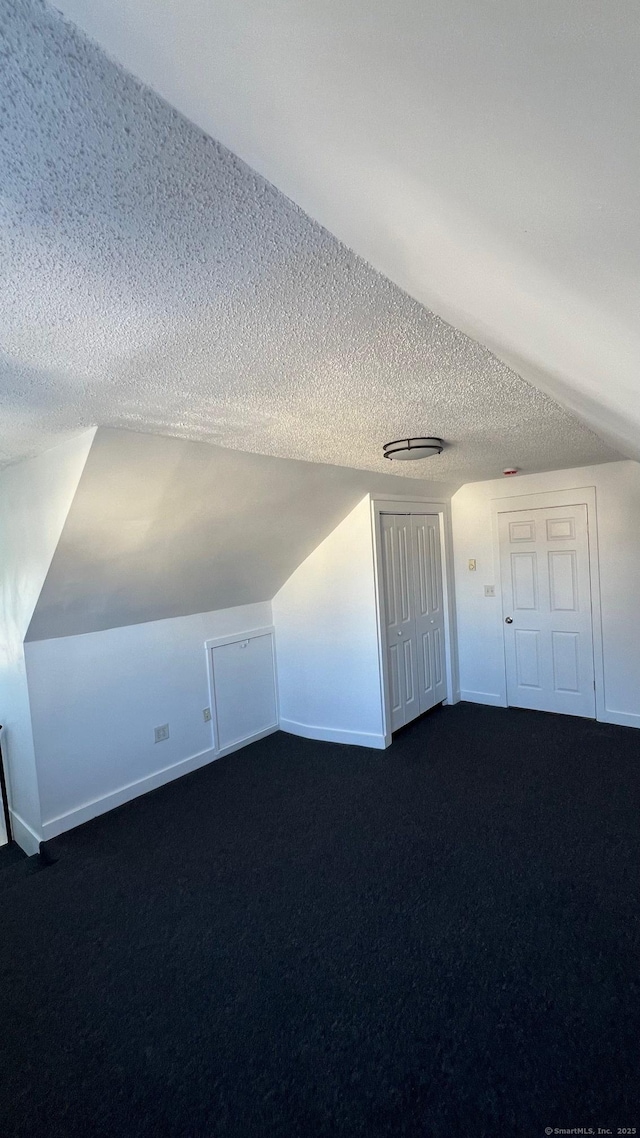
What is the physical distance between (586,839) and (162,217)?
3.30 metres

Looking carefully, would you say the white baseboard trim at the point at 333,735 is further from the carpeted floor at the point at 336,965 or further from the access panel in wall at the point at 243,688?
the carpeted floor at the point at 336,965

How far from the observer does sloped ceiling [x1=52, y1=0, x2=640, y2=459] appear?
410 mm

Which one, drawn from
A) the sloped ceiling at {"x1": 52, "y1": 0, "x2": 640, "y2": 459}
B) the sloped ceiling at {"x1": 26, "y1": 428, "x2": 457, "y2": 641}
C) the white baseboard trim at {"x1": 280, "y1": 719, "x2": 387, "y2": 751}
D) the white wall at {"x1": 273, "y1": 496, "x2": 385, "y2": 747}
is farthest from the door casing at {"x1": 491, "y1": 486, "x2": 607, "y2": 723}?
the sloped ceiling at {"x1": 52, "y1": 0, "x2": 640, "y2": 459}

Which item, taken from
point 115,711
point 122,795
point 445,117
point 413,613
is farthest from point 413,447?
point 122,795

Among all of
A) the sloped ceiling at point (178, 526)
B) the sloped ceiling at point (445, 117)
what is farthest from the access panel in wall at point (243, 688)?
the sloped ceiling at point (445, 117)

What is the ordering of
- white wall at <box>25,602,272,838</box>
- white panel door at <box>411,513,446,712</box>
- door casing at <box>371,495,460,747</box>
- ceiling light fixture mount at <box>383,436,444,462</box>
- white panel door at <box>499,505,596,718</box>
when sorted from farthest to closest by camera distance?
white panel door at <box>411,513,446,712</box>
white panel door at <box>499,505,596,718</box>
door casing at <box>371,495,460,747</box>
white wall at <box>25,602,272,838</box>
ceiling light fixture mount at <box>383,436,444,462</box>

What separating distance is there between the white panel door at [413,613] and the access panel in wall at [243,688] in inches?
44.6

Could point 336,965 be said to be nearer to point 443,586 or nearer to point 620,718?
point 620,718

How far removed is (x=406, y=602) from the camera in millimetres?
4449

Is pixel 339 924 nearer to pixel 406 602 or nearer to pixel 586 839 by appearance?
pixel 586 839

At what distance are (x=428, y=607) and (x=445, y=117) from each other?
443 centimetres

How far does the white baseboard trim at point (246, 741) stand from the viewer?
417 cm

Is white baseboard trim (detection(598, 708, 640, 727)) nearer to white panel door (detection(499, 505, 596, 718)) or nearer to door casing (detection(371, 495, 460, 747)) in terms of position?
white panel door (detection(499, 505, 596, 718))

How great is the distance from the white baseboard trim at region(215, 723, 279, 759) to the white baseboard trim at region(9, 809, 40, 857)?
137cm
